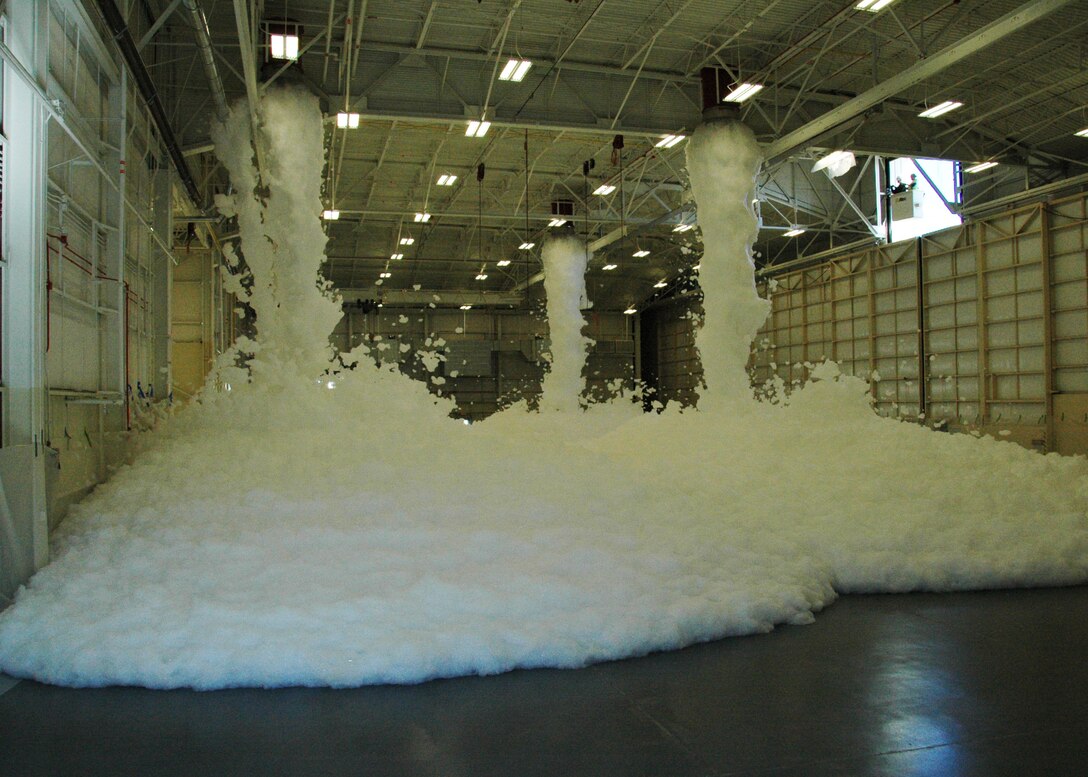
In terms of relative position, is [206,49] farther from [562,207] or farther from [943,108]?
[562,207]

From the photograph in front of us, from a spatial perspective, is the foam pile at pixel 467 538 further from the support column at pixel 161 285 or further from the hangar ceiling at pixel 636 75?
the hangar ceiling at pixel 636 75

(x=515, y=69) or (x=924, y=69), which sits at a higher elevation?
(x=515, y=69)

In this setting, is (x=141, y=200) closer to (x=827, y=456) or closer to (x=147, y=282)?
(x=147, y=282)

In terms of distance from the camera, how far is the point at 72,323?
9.45 metres

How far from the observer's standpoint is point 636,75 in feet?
57.4

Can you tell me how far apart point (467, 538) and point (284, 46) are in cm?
969

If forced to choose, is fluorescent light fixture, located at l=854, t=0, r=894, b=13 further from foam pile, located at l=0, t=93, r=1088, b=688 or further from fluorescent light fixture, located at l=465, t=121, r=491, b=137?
fluorescent light fixture, located at l=465, t=121, r=491, b=137

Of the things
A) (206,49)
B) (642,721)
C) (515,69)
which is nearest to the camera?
(642,721)

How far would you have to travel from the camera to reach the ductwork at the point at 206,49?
37.6ft

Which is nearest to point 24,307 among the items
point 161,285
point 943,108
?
point 161,285

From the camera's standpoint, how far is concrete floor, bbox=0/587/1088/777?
419 centimetres

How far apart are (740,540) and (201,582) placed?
4.63 m

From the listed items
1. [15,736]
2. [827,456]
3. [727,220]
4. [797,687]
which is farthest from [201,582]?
[727,220]

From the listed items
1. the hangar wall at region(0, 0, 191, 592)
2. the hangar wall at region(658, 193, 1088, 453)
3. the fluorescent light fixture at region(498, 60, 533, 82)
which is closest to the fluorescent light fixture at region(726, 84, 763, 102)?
the fluorescent light fixture at region(498, 60, 533, 82)
